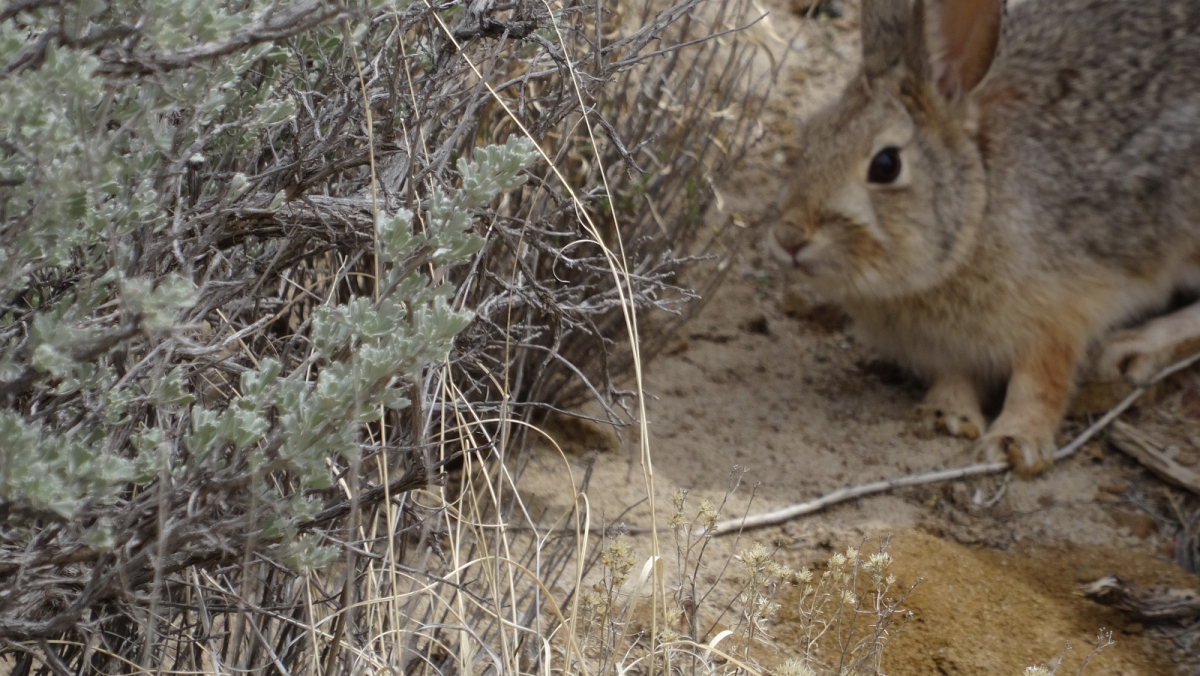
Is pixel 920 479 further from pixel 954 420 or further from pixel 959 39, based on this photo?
pixel 959 39

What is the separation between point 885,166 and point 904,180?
7cm

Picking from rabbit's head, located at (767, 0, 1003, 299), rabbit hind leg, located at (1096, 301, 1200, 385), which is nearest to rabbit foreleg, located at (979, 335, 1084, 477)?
rabbit hind leg, located at (1096, 301, 1200, 385)

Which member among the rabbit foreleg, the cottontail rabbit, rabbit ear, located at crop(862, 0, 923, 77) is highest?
rabbit ear, located at crop(862, 0, 923, 77)

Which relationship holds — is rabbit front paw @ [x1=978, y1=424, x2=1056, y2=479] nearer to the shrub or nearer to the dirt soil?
the dirt soil

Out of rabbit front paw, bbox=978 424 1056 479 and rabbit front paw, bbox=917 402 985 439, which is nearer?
rabbit front paw, bbox=978 424 1056 479

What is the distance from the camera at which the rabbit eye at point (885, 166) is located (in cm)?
349

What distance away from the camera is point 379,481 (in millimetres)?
2066

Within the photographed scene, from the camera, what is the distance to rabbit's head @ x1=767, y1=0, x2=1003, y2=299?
3.47 meters

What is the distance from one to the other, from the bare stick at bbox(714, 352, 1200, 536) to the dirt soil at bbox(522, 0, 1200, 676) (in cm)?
3

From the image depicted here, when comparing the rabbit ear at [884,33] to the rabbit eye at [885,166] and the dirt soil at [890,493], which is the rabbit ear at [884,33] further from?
the dirt soil at [890,493]

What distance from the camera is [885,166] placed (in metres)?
3.50

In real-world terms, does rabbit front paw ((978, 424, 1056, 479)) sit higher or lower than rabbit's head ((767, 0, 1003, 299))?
lower

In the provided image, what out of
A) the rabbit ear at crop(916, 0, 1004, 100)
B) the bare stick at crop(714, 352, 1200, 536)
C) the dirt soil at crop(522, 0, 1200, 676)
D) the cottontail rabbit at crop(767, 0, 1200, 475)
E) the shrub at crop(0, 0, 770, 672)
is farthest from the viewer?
the cottontail rabbit at crop(767, 0, 1200, 475)

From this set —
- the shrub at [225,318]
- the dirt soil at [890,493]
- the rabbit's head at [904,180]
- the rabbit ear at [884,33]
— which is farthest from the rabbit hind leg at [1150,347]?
the shrub at [225,318]
